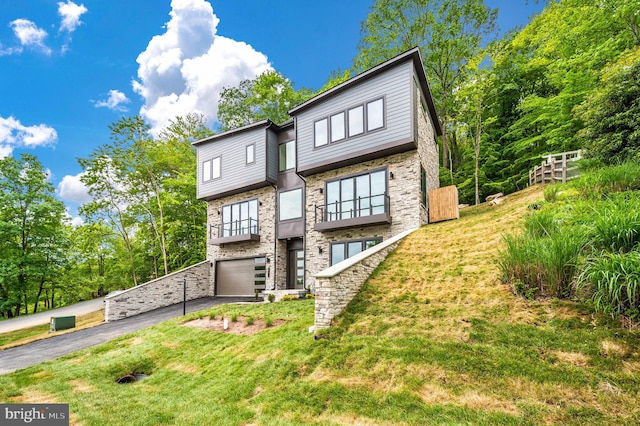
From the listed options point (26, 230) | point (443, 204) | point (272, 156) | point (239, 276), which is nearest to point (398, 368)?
point (443, 204)

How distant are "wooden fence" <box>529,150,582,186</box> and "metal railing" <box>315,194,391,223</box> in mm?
7651

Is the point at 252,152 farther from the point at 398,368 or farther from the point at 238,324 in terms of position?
the point at 398,368

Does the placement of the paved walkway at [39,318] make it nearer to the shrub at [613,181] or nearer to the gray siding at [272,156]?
the gray siding at [272,156]

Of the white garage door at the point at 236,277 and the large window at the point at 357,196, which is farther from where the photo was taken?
the white garage door at the point at 236,277

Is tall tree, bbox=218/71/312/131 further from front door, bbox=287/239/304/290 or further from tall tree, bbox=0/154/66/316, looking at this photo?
tall tree, bbox=0/154/66/316

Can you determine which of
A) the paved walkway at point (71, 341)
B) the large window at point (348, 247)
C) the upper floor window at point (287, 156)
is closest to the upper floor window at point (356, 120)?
the upper floor window at point (287, 156)

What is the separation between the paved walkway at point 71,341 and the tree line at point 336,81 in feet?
29.4

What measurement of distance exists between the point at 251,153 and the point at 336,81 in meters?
11.4

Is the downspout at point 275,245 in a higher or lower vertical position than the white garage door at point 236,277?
higher

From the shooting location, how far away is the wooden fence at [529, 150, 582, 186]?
41.8ft

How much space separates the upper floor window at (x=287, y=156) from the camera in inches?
641

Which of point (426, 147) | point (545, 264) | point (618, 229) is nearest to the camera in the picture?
point (618, 229)

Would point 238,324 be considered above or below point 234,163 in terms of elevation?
below

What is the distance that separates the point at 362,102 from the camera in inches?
515
